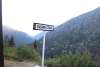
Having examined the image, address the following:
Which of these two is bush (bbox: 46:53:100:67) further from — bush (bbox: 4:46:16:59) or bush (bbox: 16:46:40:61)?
bush (bbox: 4:46:16:59)

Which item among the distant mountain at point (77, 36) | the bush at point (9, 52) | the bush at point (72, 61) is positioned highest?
the distant mountain at point (77, 36)

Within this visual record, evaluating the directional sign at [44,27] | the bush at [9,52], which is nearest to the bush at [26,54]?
the bush at [9,52]

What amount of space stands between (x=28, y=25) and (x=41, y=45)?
184 mm

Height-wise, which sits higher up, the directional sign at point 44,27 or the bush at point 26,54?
the directional sign at point 44,27

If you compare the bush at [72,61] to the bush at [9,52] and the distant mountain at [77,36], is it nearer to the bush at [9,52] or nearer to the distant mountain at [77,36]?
the distant mountain at [77,36]

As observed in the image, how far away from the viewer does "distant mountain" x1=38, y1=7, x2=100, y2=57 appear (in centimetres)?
143

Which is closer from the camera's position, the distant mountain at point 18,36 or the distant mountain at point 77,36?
the distant mountain at point 77,36

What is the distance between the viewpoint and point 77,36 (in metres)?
1.47

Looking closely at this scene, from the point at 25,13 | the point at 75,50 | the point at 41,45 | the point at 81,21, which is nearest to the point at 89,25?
the point at 81,21

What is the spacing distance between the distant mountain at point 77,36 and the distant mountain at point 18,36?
103 millimetres

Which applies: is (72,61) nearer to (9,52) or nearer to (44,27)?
(44,27)

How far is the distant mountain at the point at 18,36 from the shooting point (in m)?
1.55

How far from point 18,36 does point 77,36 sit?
46 centimetres

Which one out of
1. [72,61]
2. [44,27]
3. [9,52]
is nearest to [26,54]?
[9,52]
